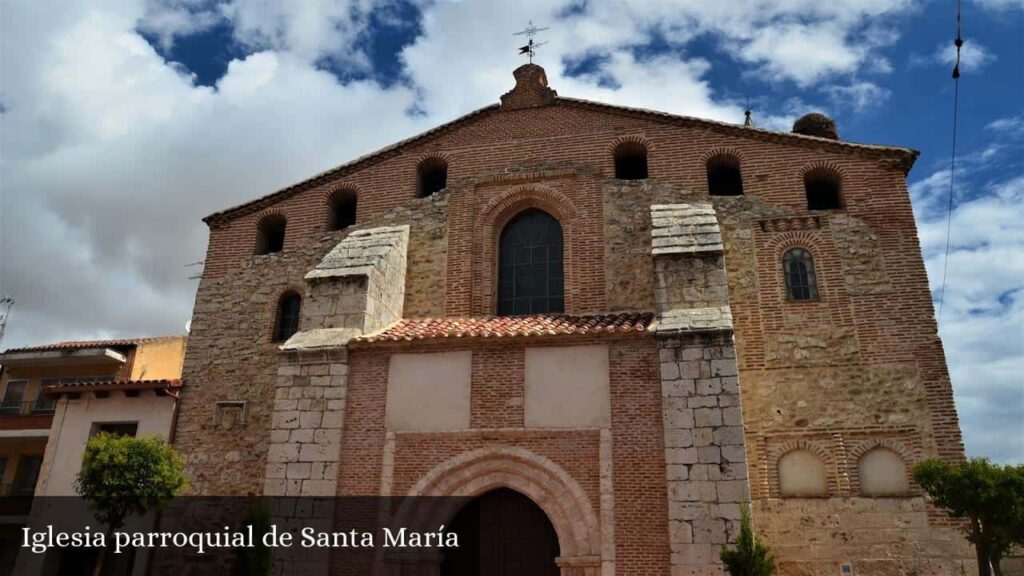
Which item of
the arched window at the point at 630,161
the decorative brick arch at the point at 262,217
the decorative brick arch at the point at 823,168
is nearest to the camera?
the decorative brick arch at the point at 823,168

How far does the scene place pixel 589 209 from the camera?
1365cm

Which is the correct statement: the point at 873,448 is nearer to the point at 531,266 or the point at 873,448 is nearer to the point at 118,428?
the point at 531,266

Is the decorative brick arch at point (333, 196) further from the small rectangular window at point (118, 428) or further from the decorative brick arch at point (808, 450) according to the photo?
the decorative brick arch at point (808, 450)

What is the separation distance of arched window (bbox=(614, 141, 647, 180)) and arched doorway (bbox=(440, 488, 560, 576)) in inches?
264

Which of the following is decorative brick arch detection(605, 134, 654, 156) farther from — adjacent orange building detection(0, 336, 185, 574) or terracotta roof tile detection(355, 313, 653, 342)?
adjacent orange building detection(0, 336, 185, 574)

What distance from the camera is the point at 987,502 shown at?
9.15 m

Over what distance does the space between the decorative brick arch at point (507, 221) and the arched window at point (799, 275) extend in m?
3.75

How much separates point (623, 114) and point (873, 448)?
7.68 metres

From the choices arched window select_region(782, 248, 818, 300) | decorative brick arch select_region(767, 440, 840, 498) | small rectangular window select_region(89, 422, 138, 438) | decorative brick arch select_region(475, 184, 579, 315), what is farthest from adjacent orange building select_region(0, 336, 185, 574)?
arched window select_region(782, 248, 818, 300)

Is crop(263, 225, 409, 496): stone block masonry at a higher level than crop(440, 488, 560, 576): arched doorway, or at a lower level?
higher

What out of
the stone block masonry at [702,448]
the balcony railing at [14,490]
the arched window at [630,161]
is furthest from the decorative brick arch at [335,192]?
the balcony railing at [14,490]

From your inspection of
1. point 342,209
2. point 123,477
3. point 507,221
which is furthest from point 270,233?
point 123,477

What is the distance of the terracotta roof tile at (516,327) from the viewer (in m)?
10.9

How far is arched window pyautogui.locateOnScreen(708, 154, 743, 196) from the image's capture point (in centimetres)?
1381
